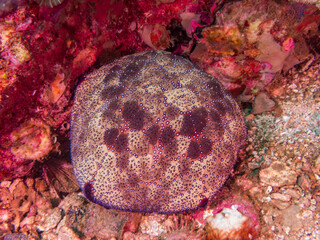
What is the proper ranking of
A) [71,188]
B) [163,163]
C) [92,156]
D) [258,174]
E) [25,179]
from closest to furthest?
Answer: [163,163] < [92,156] < [258,174] < [25,179] < [71,188]

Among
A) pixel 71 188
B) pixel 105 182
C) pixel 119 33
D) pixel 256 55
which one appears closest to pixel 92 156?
pixel 105 182

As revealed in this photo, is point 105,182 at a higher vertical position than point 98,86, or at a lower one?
lower

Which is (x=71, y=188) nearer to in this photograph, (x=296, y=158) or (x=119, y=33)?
(x=119, y=33)

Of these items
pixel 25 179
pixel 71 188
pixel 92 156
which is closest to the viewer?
pixel 92 156

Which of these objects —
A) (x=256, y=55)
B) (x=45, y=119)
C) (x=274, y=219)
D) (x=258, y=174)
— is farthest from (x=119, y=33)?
(x=274, y=219)

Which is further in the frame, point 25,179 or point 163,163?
point 25,179

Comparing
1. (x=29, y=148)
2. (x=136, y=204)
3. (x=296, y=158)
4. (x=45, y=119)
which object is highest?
(x=45, y=119)

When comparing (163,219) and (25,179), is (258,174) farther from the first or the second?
(25,179)
